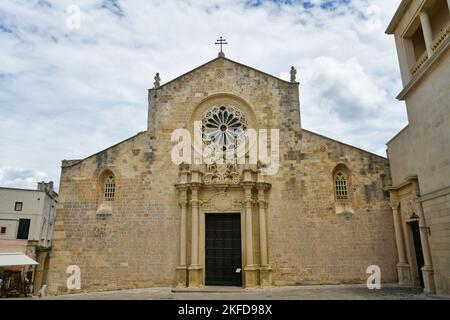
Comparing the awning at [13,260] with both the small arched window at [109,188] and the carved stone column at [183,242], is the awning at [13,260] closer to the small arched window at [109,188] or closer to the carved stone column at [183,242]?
the small arched window at [109,188]

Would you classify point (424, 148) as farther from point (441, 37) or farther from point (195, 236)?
point (195, 236)

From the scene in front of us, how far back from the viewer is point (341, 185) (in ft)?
49.0

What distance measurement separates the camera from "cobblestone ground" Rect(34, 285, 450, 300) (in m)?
10.7

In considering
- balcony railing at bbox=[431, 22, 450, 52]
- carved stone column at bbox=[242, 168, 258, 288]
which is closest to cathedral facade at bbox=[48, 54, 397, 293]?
carved stone column at bbox=[242, 168, 258, 288]

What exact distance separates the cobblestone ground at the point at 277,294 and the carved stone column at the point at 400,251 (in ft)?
2.11

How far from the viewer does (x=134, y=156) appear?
51.0 ft

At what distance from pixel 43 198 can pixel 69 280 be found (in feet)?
57.9

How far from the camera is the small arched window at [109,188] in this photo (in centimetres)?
1544

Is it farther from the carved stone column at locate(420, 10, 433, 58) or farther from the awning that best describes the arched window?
the awning

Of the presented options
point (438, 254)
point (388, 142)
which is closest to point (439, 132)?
point (438, 254)

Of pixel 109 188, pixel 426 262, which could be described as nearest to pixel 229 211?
pixel 109 188

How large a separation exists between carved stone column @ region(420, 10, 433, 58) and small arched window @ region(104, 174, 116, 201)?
13.3 metres

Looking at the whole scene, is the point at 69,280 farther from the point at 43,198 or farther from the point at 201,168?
the point at 43,198

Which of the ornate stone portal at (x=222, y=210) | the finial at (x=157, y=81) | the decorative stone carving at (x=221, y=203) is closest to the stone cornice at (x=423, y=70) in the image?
the ornate stone portal at (x=222, y=210)
